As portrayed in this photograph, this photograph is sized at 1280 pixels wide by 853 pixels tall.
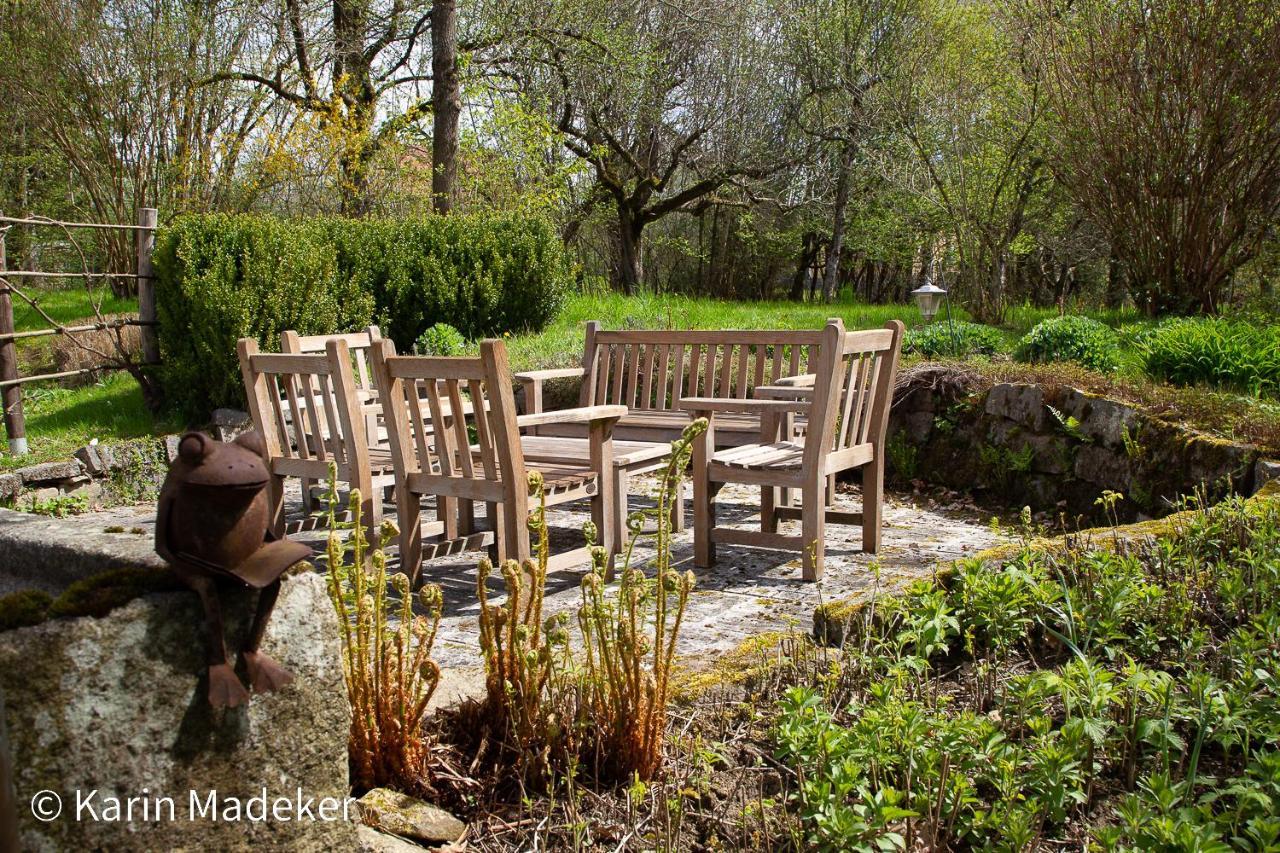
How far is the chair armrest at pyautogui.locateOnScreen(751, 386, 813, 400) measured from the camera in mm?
5555

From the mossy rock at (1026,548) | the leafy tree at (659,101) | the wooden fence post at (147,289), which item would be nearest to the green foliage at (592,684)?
the mossy rock at (1026,548)

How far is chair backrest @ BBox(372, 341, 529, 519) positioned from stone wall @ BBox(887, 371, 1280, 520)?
342cm

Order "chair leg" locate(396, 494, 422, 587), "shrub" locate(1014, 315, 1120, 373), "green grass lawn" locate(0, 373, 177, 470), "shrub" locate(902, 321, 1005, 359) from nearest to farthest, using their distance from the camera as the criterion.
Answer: "chair leg" locate(396, 494, 422, 587)
"shrub" locate(1014, 315, 1120, 373)
"green grass lawn" locate(0, 373, 177, 470)
"shrub" locate(902, 321, 1005, 359)

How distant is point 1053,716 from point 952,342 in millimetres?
6586

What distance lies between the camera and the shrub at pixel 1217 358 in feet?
21.5

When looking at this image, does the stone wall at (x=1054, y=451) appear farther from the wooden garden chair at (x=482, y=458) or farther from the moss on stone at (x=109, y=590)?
the moss on stone at (x=109, y=590)

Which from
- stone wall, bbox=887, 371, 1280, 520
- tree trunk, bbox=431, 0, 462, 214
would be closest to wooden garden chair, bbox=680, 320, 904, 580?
stone wall, bbox=887, 371, 1280, 520

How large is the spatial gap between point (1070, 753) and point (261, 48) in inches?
681

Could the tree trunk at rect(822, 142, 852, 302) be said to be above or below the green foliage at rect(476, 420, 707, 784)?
above

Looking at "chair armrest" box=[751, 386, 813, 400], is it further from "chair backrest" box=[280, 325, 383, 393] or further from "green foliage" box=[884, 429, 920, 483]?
"chair backrest" box=[280, 325, 383, 393]

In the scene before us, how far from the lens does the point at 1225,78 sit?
32.3 feet

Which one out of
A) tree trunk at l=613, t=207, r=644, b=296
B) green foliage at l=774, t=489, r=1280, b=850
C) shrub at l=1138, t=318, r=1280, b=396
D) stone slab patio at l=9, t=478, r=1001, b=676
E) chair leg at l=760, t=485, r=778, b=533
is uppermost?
tree trunk at l=613, t=207, r=644, b=296

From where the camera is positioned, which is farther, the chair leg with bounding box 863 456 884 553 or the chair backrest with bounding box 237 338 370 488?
the chair leg with bounding box 863 456 884 553

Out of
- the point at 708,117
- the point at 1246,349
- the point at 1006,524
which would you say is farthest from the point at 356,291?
the point at 708,117
